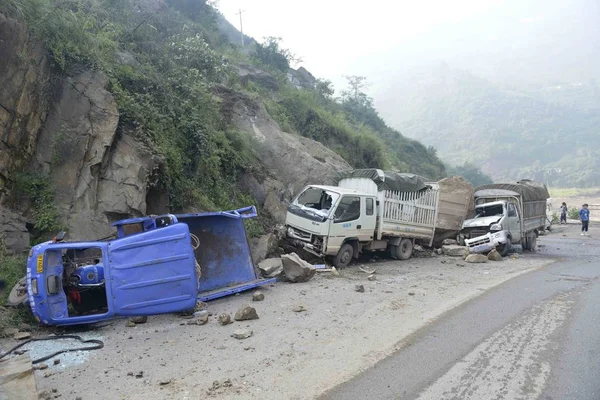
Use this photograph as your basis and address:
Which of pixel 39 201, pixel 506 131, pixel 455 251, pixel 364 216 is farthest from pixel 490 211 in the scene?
pixel 506 131

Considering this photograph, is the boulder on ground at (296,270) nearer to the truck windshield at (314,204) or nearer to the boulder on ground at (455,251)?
the truck windshield at (314,204)

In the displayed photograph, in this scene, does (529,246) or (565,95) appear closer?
(529,246)

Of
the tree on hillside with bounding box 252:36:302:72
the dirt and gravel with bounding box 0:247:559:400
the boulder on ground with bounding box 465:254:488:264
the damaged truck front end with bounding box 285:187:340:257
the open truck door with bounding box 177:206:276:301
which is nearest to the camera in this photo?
the dirt and gravel with bounding box 0:247:559:400

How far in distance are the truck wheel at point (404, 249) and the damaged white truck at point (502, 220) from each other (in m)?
2.35

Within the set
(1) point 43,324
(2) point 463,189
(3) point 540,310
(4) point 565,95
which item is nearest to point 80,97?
(1) point 43,324

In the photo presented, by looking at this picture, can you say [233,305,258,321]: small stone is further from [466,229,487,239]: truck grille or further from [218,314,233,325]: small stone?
[466,229,487,239]: truck grille

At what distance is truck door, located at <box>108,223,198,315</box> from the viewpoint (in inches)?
248

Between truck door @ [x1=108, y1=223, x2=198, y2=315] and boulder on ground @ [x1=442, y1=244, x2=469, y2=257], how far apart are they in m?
10.4

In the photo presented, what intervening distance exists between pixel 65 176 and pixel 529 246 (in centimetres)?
1618

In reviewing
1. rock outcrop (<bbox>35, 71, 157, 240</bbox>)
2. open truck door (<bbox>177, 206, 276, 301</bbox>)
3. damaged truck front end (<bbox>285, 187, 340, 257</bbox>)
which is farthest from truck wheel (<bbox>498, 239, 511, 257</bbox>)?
rock outcrop (<bbox>35, 71, 157, 240</bbox>)

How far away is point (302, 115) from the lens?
22578 mm

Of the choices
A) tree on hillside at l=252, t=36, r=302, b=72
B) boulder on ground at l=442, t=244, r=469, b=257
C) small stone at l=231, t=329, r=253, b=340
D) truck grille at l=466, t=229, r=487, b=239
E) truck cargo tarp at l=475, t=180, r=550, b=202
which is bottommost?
small stone at l=231, t=329, r=253, b=340

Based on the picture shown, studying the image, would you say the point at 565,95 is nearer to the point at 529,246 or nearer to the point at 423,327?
the point at 529,246

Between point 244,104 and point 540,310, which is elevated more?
point 244,104
